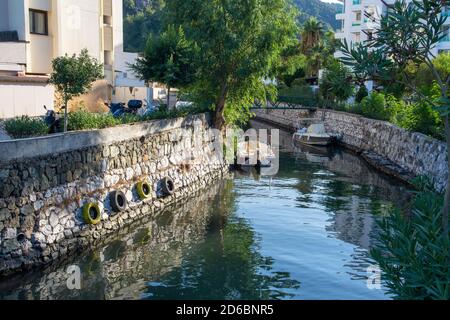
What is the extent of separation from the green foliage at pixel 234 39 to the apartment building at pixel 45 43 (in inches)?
282

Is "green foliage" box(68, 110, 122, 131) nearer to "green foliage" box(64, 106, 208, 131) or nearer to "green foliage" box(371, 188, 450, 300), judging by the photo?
"green foliage" box(64, 106, 208, 131)

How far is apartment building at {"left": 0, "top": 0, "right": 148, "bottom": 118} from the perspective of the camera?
2358 cm

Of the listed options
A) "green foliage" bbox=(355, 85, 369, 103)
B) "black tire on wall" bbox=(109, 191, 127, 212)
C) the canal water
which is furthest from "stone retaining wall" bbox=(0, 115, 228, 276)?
"green foliage" bbox=(355, 85, 369, 103)

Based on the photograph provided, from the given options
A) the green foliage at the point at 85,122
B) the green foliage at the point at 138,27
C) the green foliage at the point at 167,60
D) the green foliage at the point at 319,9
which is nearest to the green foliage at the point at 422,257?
the green foliage at the point at 85,122

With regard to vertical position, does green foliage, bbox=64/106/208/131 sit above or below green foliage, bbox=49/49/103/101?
below

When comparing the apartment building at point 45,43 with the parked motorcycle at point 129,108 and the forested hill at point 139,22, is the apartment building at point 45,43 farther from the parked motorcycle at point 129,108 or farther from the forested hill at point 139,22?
the forested hill at point 139,22

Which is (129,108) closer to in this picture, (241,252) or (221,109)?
(221,109)

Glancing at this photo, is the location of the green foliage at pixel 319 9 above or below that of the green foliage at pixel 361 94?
above

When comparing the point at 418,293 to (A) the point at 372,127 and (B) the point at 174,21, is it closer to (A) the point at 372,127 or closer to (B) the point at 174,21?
(B) the point at 174,21

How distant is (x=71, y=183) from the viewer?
15672mm

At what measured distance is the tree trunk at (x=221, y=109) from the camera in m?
28.6

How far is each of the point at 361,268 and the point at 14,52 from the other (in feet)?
75.6

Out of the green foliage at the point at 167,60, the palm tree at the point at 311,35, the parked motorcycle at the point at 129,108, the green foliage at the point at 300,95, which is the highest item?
the palm tree at the point at 311,35

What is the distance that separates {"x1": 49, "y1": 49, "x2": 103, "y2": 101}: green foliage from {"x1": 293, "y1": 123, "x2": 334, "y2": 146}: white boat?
2450 centimetres
